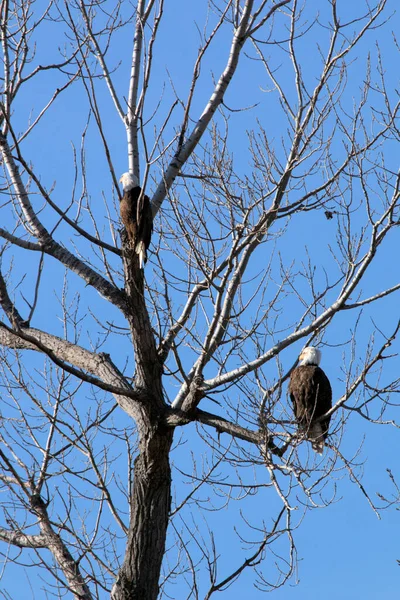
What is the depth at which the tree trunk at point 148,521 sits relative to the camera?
3.62 meters

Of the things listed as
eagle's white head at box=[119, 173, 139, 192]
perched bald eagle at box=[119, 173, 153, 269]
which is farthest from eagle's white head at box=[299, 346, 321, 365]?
eagle's white head at box=[119, 173, 139, 192]

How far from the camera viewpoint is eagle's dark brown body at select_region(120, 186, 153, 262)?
399cm

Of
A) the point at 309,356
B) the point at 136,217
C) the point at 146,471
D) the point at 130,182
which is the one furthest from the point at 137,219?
the point at 309,356

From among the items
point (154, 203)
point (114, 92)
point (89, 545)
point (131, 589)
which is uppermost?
point (114, 92)

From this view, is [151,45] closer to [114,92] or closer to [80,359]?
[114,92]

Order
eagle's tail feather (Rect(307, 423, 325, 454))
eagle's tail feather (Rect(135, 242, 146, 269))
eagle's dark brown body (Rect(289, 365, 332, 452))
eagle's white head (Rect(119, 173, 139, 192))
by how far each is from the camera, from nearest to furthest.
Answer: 1. eagle's tail feather (Rect(307, 423, 325, 454))
2. eagle's tail feather (Rect(135, 242, 146, 269))
3. eagle's white head (Rect(119, 173, 139, 192))
4. eagle's dark brown body (Rect(289, 365, 332, 452))

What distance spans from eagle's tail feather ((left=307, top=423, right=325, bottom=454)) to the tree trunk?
0.67m

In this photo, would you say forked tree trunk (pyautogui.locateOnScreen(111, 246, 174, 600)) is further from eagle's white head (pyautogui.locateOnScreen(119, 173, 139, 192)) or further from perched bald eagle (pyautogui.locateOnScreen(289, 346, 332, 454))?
perched bald eagle (pyautogui.locateOnScreen(289, 346, 332, 454))

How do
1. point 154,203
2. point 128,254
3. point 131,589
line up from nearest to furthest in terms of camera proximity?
point 131,589, point 128,254, point 154,203

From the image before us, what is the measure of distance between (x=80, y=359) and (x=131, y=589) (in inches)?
44.7

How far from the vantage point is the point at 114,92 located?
14.0 feet

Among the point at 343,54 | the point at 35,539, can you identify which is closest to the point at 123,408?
the point at 35,539

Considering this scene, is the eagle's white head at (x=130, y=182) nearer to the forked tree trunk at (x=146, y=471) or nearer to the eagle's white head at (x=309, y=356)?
the forked tree trunk at (x=146, y=471)

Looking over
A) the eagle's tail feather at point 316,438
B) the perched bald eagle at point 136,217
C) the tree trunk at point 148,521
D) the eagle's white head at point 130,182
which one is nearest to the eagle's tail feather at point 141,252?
the perched bald eagle at point 136,217
